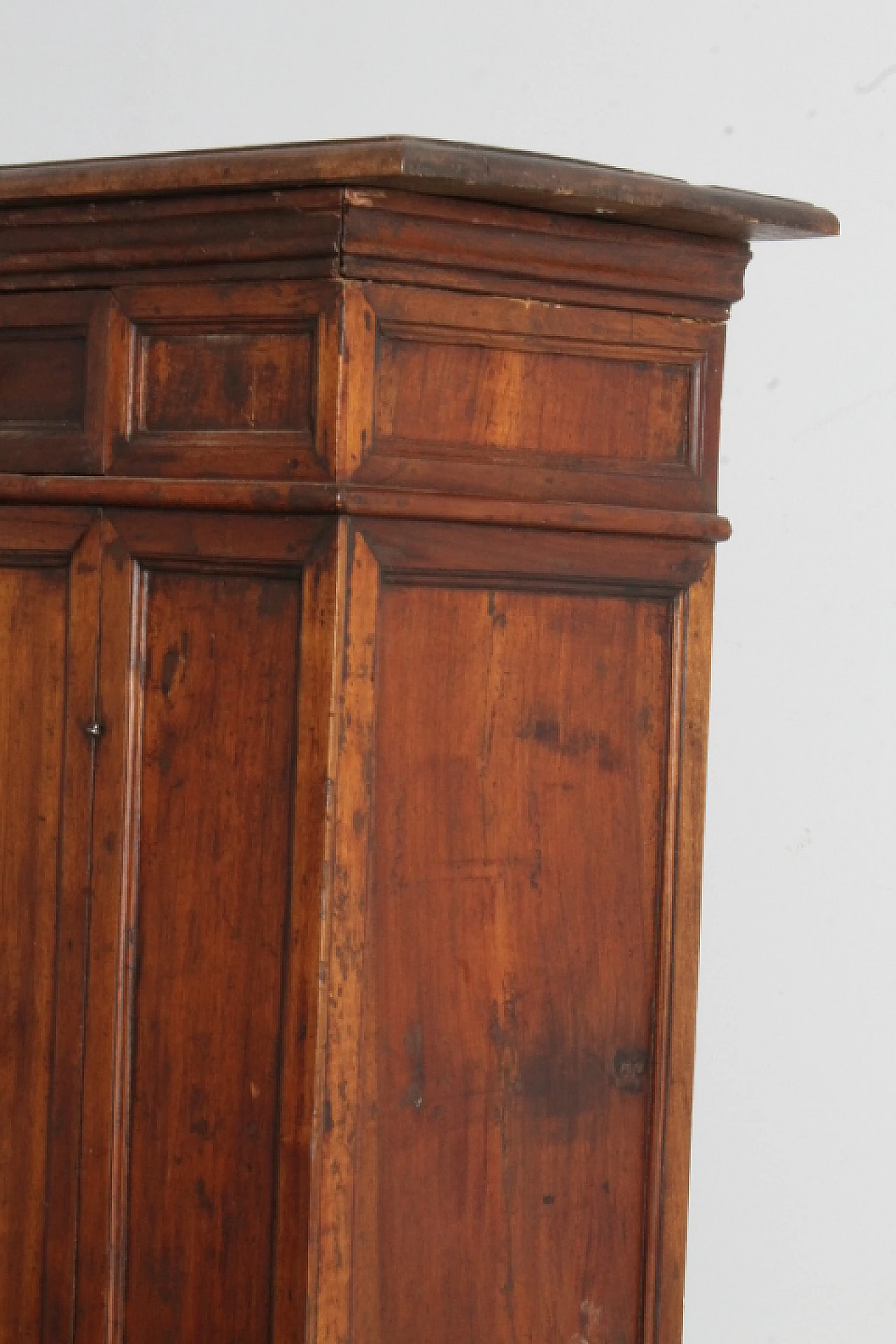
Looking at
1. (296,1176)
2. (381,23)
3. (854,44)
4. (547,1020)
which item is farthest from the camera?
(381,23)

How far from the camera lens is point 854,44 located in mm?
3061

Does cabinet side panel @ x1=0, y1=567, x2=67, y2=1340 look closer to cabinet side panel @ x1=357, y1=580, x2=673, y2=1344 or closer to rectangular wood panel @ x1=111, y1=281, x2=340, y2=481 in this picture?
rectangular wood panel @ x1=111, y1=281, x2=340, y2=481

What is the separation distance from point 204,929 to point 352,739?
0.35m

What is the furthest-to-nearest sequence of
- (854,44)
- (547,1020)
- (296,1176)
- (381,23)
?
(381,23) → (854,44) → (547,1020) → (296,1176)

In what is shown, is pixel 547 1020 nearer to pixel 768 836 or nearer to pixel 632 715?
pixel 632 715

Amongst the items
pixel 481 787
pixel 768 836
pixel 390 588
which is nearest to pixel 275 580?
pixel 390 588

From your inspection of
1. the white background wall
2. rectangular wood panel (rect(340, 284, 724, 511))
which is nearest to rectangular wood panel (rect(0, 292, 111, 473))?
→ rectangular wood panel (rect(340, 284, 724, 511))

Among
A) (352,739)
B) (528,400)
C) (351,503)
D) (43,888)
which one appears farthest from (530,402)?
(43,888)

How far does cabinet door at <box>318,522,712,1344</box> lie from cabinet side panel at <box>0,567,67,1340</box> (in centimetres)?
47

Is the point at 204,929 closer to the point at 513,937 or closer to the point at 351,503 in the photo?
the point at 513,937

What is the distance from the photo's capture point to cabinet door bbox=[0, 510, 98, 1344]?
91.3 inches

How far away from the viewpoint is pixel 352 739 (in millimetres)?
2152

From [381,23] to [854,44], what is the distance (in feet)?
3.01

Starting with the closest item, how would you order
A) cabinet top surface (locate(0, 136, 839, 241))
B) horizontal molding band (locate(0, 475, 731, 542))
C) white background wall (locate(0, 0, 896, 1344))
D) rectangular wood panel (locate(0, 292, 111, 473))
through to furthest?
cabinet top surface (locate(0, 136, 839, 241))
horizontal molding band (locate(0, 475, 731, 542))
rectangular wood panel (locate(0, 292, 111, 473))
white background wall (locate(0, 0, 896, 1344))
